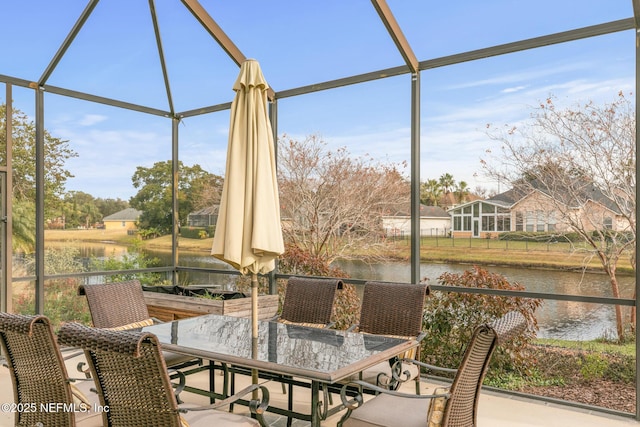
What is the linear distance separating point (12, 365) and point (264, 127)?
2017 mm

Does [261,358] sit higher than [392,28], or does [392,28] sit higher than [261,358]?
[392,28]

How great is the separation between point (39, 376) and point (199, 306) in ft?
9.26

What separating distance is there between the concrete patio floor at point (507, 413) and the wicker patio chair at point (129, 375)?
1751 millimetres

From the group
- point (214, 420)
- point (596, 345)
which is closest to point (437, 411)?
point (214, 420)

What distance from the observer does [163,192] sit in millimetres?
7258

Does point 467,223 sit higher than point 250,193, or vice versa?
point 250,193

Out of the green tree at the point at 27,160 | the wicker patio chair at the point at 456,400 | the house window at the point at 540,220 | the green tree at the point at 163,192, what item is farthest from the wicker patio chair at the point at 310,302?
the green tree at the point at 27,160

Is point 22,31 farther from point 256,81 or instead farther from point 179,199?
point 256,81

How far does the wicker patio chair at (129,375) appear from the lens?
84.6 inches

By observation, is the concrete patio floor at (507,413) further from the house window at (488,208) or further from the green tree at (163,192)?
the green tree at (163,192)

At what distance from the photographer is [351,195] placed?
589 cm

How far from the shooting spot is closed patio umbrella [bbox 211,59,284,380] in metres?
3.25

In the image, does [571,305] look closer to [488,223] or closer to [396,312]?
[488,223]


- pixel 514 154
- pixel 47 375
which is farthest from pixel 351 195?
pixel 47 375
